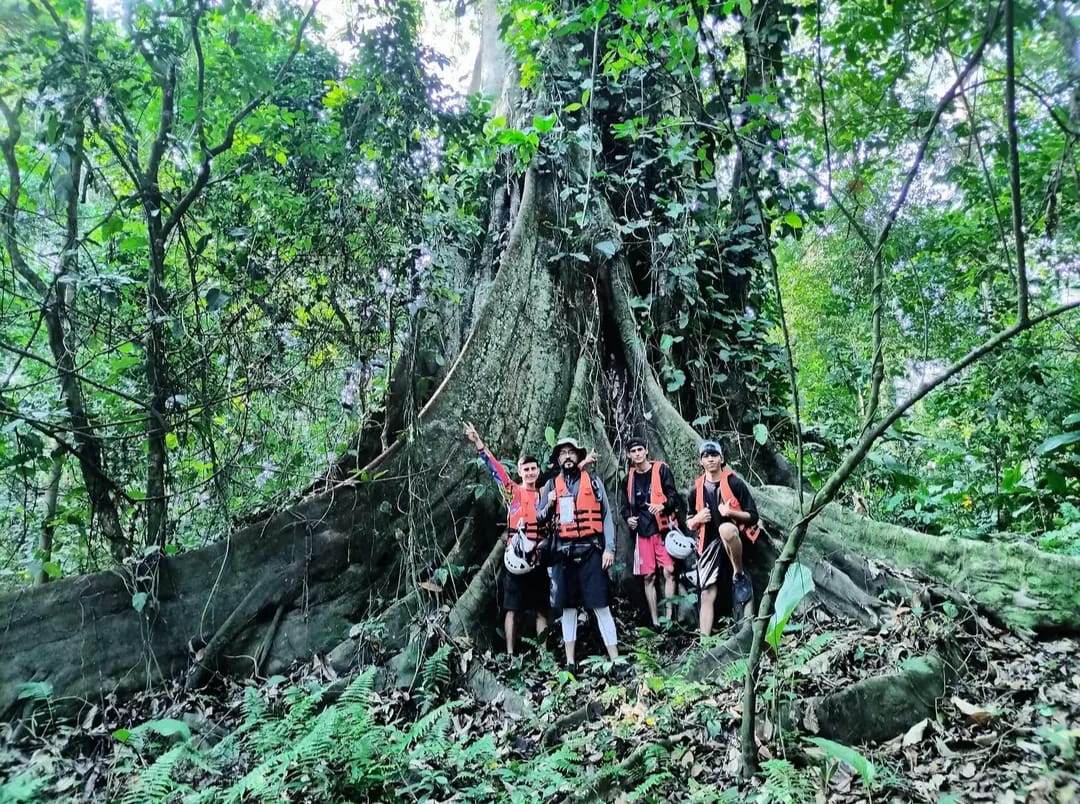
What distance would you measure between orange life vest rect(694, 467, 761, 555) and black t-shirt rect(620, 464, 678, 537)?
0.90 feet

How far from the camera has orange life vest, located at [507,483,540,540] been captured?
18.6 ft

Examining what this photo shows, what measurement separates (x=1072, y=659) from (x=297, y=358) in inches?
230

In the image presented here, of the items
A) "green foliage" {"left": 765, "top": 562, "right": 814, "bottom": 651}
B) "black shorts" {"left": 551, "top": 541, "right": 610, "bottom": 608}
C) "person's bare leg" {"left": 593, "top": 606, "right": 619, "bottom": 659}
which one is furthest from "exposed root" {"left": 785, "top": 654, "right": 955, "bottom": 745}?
"black shorts" {"left": 551, "top": 541, "right": 610, "bottom": 608}

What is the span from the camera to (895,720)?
364 centimetres

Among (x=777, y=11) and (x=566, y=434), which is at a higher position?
(x=777, y=11)

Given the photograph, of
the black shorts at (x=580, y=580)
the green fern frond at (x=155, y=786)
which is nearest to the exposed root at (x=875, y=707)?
the black shorts at (x=580, y=580)

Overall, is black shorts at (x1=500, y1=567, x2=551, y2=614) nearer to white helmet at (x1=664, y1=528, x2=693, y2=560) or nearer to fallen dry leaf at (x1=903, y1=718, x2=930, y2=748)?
white helmet at (x1=664, y1=528, x2=693, y2=560)

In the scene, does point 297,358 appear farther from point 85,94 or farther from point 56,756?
point 56,756

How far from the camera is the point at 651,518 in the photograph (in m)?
5.87

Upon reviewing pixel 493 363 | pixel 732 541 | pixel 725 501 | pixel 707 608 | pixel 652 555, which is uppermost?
pixel 493 363

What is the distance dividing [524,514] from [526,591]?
2.12 feet

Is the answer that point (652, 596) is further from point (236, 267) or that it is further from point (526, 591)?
point (236, 267)

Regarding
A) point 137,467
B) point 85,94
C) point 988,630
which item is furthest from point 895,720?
point 85,94

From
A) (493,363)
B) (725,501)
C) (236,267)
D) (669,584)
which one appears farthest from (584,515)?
(236,267)
